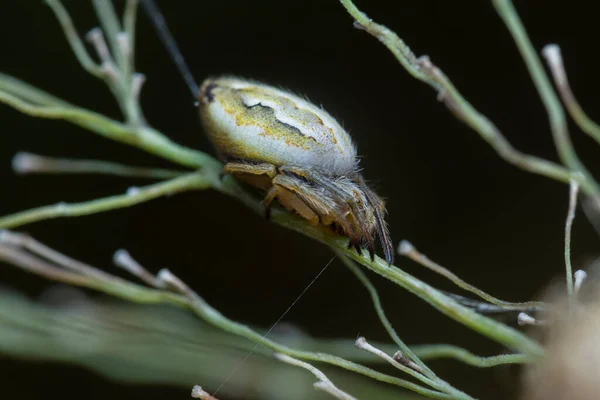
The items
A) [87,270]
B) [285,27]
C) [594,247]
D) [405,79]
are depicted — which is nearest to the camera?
[87,270]

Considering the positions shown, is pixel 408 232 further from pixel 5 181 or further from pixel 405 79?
pixel 5 181

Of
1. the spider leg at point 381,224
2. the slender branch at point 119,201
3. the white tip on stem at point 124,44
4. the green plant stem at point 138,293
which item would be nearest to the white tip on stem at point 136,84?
the white tip on stem at point 124,44

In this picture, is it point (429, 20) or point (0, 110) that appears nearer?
point (429, 20)

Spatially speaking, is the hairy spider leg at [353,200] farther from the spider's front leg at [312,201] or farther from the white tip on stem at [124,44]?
the white tip on stem at [124,44]

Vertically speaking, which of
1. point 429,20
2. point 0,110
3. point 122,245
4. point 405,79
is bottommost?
point 122,245

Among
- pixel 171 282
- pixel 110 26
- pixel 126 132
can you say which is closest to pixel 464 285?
pixel 171 282

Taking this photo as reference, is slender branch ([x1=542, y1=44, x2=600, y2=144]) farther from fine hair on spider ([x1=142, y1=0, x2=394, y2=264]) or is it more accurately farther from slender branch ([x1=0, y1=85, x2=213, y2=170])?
slender branch ([x1=0, y1=85, x2=213, y2=170])

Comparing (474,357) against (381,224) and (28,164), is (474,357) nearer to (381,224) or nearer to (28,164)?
(381,224)

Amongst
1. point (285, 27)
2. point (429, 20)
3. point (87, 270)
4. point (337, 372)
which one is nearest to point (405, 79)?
point (429, 20)

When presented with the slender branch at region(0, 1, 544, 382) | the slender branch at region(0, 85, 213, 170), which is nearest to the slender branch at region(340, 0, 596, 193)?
the slender branch at region(0, 1, 544, 382)
